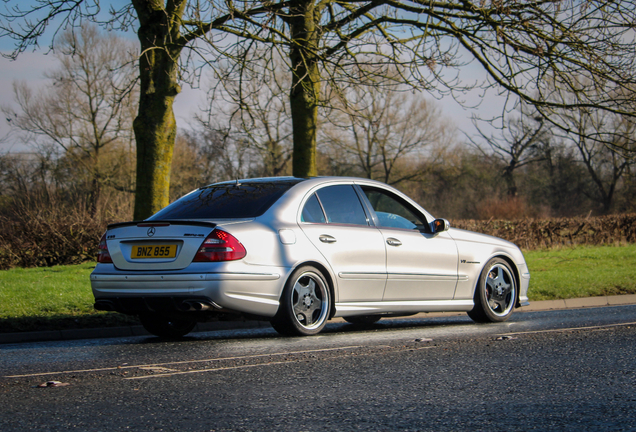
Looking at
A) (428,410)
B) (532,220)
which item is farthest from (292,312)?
(532,220)

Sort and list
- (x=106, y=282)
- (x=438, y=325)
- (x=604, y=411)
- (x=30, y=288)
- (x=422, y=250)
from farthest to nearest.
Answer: (x=30, y=288) → (x=438, y=325) → (x=422, y=250) → (x=106, y=282) → (x=604, y=411)

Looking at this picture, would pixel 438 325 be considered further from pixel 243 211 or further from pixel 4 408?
pixel 4 408

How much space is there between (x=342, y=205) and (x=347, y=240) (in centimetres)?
49

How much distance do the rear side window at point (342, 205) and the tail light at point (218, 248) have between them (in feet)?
4.32

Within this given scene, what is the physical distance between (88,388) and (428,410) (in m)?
2.07

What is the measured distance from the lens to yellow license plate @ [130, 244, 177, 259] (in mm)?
5907

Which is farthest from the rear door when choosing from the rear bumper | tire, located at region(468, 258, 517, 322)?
tire, located at region(468, 258, 517, 322)

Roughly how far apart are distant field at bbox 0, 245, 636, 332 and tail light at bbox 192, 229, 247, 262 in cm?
276

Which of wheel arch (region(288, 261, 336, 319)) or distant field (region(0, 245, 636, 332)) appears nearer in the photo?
wheel arch (region(288, 261, 336, 319))

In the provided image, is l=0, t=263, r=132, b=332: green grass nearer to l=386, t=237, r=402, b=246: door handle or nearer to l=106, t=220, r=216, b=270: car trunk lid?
l=106, t=220, r=216, b=270: car trunk lid

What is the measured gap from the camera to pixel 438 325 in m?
8.02

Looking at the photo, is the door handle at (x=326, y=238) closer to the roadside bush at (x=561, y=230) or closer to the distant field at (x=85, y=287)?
the distant field at (x=85, y=287)

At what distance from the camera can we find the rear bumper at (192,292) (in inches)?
227

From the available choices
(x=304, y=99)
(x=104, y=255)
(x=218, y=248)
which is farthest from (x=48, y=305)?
(x=304, y=99)
